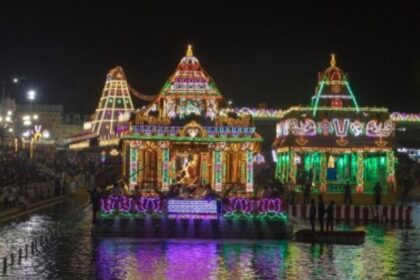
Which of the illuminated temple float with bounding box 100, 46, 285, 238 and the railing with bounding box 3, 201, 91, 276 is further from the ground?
the illuminated temple float with bounding box 100, 46, 285, 238

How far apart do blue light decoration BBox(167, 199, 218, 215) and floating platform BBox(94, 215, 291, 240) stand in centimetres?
26

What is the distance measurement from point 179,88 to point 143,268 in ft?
75.3

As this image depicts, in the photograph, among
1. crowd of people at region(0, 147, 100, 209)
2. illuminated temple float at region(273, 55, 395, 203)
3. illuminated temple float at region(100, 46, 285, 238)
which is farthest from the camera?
illuminated temple float at region(273, 55, 395, 203)

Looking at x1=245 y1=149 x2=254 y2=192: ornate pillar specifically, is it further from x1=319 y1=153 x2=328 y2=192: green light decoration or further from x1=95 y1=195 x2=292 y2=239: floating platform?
x1=95 y1=195 x2=292 y2=239: floating platform

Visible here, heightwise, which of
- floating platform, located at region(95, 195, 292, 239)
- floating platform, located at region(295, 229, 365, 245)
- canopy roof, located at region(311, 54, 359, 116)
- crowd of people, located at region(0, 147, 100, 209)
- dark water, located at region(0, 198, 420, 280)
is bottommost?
dark water, located at region(0, 198, 420, 280)

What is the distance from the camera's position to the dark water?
20.2 m

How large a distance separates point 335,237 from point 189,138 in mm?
15206

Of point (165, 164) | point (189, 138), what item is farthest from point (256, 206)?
point (165, 164)

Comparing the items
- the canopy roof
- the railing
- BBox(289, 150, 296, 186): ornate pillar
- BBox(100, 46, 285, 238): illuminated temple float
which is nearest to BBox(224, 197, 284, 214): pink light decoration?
the railing

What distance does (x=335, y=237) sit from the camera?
2800 cm

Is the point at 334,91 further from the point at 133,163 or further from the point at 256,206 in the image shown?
the point at 256,206

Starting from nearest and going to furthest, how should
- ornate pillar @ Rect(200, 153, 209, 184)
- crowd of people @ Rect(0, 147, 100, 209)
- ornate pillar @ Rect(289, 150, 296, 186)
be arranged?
crowd of people @ Rect(0, 147, 100, 209)
ornate pillar @ Rect(200, 153, 209, 184)
ornate pillar @ Rect(289, 150, 296, 186)

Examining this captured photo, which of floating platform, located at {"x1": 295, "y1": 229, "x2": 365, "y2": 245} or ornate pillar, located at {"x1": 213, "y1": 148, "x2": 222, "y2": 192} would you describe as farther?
ornate pillar, located at {"x1": 213, "y1": 148, "x2": 222, "y2": 192}

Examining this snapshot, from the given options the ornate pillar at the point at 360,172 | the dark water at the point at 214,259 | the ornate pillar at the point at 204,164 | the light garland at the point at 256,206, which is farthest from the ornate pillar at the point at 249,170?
the light garland at the point at 256,206
